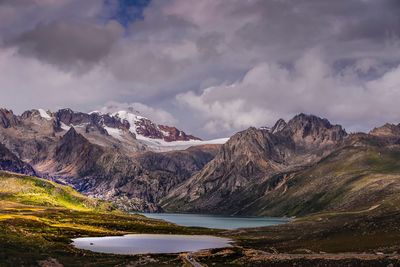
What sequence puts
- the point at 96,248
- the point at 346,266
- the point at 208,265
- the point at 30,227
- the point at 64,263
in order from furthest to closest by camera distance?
the point at 30,227
the point at 96,248
the point at 208,265
the point at 64,263
the point at 346,266

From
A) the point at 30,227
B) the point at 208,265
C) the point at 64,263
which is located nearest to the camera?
the point at 64,263

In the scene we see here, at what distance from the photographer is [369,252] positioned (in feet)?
350

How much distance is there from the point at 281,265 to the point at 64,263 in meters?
40.1

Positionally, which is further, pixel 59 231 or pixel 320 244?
pixel 59 231

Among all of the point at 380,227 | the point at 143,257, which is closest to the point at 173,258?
the point at 143,257

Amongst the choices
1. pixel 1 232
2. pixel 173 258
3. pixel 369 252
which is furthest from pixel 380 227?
pixel 1 232

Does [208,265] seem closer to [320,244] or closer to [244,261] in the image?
[244,261]

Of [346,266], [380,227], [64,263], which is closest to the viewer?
[346,266]

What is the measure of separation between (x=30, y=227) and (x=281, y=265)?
330ft

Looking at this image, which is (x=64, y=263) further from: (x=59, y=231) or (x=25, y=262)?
(x=59, y=231)

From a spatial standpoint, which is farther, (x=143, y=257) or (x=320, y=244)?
(x=320, y=244)

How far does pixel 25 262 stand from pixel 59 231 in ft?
268

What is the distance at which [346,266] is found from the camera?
293 ft

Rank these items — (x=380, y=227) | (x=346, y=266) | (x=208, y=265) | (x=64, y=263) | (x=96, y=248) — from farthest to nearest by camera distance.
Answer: (x=380, y=227), (x=96, y=248), (x=208, y=265), (x=64, y=263), (x=346, y=266)
